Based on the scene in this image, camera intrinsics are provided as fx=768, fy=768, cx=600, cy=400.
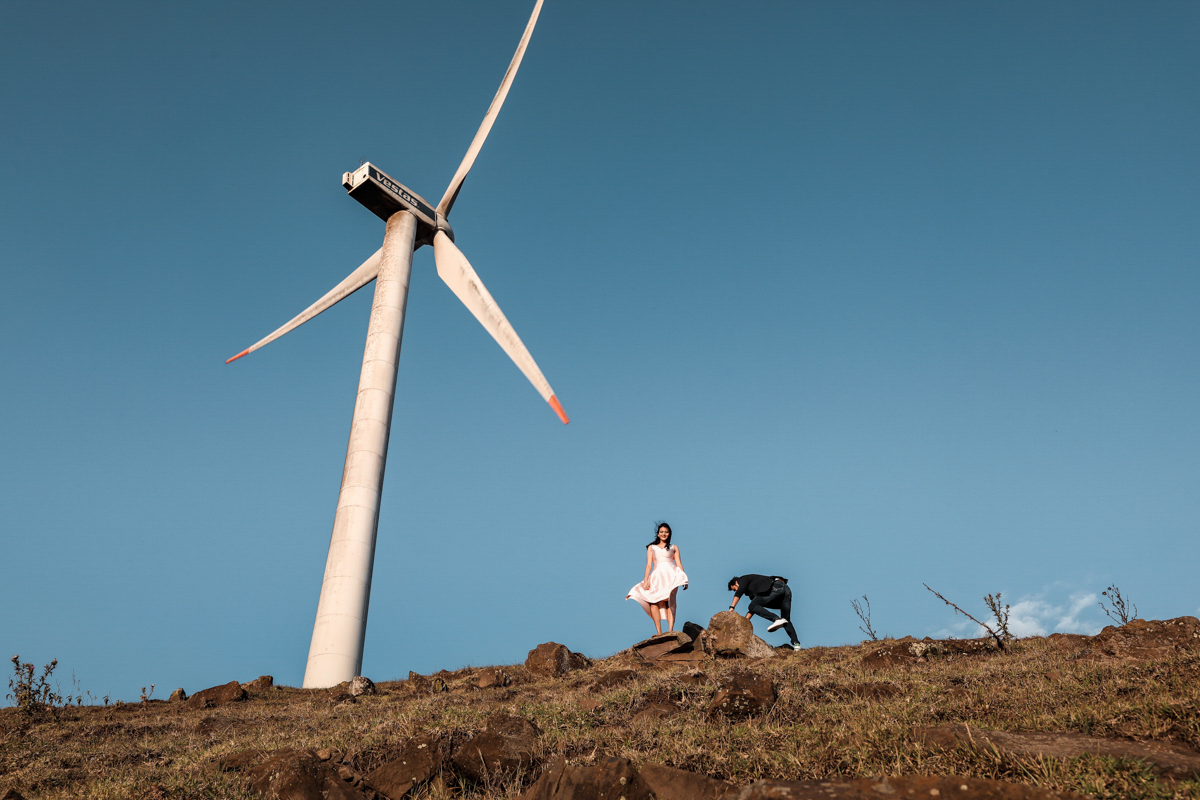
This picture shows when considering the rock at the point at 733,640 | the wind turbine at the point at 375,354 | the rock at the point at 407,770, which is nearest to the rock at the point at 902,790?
the rock at the point at 407,770

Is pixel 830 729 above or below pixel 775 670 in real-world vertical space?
below

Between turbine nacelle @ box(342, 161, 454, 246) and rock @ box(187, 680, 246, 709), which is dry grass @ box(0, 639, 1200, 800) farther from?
turbine nacelle @ box(342, 161, 454, 246)

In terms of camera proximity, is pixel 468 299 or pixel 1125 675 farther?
pixel 468 299

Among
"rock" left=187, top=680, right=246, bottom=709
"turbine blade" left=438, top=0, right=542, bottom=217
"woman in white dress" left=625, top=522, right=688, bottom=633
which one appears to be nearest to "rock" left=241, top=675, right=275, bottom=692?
"rock" left=187, top=680, right=246, bottom=709

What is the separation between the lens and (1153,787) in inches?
185

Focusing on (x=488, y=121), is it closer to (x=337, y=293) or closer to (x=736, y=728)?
(x=337, y=293)

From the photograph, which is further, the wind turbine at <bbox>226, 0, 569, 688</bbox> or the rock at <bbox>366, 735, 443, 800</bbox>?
the wind turbine at <bbox>226, 0, 569, 688</bbox>

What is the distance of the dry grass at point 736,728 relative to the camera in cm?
594

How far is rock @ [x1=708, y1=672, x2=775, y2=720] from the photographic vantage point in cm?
823

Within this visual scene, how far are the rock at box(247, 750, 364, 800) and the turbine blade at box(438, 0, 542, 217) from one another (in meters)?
25.2

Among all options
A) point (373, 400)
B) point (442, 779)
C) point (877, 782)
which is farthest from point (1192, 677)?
point (373, 400)

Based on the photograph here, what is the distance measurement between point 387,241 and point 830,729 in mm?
23293

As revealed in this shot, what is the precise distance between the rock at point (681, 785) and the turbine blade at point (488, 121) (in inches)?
1044

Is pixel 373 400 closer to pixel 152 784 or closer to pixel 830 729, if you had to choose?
pixel 152 784
